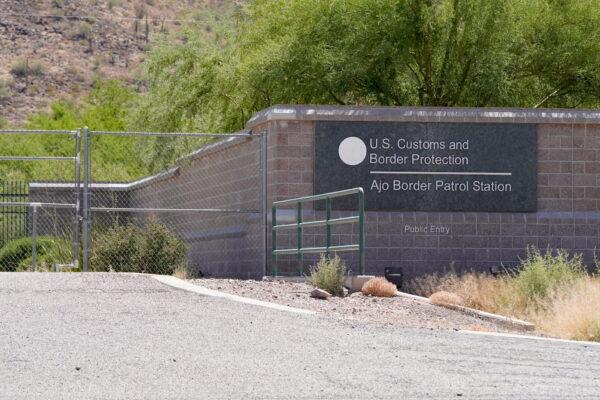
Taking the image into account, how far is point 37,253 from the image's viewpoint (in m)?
28.7

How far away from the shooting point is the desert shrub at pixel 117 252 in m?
23.1

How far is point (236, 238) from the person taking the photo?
23.3 meters

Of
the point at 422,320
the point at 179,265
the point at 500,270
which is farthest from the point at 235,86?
the point at 422,320

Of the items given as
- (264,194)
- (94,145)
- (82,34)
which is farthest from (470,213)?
(82,34)

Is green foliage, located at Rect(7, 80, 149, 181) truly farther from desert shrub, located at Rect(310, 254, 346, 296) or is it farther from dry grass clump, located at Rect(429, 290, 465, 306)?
dry grass clump, located at Rect(429, 290, 465, 306)

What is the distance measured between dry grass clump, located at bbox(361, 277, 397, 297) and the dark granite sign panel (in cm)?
393

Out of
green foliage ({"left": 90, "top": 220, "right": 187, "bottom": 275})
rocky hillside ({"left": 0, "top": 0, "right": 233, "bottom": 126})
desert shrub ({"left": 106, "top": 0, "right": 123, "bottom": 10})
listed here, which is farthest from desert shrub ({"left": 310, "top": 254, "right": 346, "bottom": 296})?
desert shrub ({"left": 106, "top": 0, "right": 123, "bottom": 10})

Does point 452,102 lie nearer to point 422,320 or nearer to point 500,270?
point 500,270

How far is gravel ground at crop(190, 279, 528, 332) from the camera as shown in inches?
606

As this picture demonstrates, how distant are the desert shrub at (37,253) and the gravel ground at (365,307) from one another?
862 centimetres

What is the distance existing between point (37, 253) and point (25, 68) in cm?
5214

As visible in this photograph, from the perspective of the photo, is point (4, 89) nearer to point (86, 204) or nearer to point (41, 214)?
point (41, 214)

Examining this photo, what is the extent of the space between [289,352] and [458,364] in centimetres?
159

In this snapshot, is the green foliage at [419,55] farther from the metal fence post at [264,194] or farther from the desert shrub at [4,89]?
the desert shrub at [4,89]
